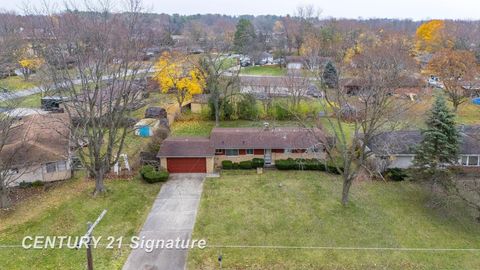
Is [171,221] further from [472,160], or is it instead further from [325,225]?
[472,160]

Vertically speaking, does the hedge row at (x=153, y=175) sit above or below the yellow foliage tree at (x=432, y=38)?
below

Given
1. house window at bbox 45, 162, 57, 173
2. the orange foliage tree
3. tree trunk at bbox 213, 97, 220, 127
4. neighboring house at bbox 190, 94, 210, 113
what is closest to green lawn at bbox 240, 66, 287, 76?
neighboring house at bbox 190, 94, 210, 113

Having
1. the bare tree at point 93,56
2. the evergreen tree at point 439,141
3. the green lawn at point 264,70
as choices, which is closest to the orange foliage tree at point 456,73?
the evergreen tree at point 439,141

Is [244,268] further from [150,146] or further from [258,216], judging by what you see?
[150,146]

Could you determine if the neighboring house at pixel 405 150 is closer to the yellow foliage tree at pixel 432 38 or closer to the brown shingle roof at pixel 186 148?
the brown shingle roof at pixel 186 148

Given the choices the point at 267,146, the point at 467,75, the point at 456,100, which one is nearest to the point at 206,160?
the point at 267,146

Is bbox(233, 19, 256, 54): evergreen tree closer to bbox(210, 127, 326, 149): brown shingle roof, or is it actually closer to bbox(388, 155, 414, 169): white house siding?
bbox(210, 127, 326, 149): brown shingle roof

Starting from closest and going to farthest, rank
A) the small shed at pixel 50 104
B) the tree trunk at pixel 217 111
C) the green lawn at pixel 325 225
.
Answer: the green lawn at pixel 325 225, the tree trunk at pixel 217 111, the small shed at pixel 50 104
